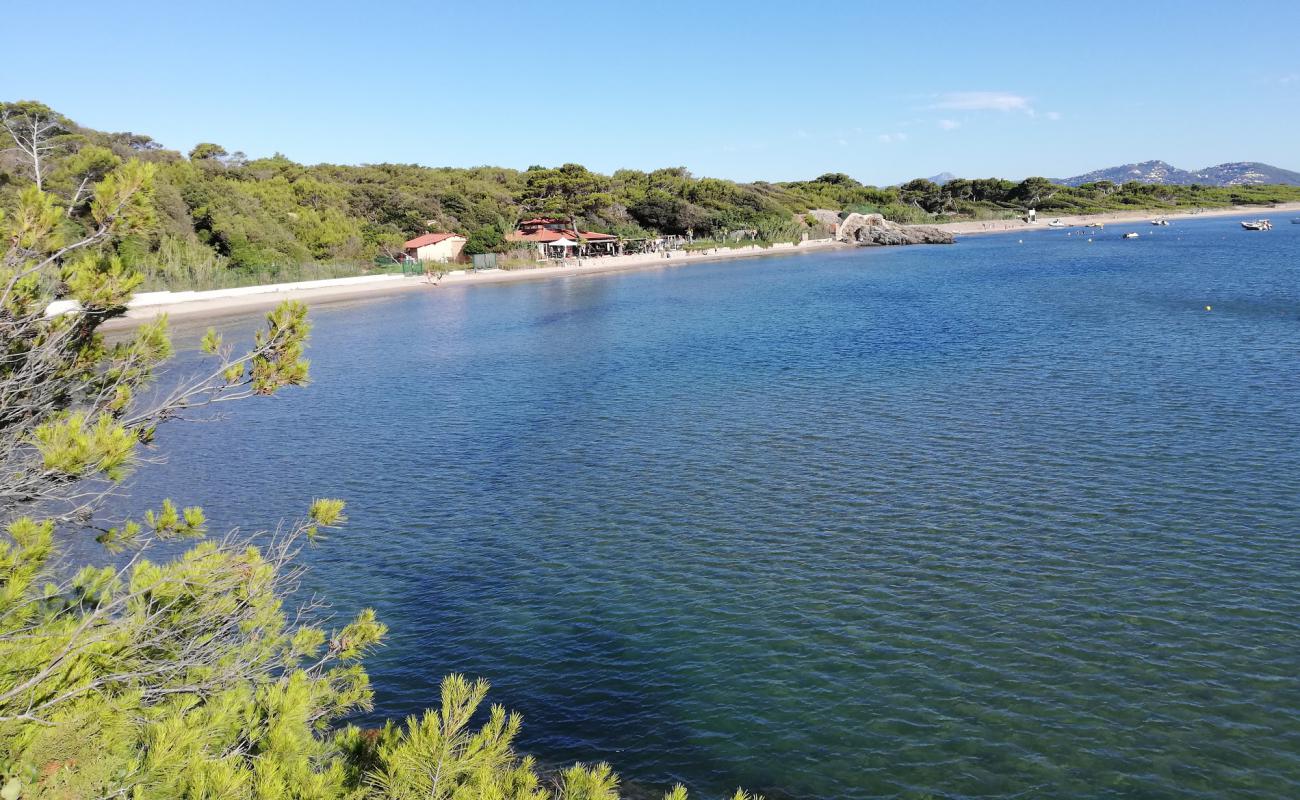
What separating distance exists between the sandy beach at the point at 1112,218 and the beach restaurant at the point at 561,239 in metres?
64.4

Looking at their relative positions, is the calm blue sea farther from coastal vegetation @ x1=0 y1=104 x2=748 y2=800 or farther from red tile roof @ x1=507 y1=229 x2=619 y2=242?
red tile roof @ x1=507 y1=229 x2=619 y2=242

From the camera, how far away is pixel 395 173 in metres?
113

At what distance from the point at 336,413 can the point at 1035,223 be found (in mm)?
159495

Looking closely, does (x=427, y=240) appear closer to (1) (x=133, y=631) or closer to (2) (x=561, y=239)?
(2) (x=561, y=239)

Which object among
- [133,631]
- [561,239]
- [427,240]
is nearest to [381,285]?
[427,240]

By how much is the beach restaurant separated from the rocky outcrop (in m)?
43.6

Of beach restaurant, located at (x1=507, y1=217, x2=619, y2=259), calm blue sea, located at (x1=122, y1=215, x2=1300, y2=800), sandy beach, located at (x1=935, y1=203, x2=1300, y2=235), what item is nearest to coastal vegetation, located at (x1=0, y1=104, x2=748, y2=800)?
calm blue sea, located at (x1=122, y1=215, x2=1300, y2=800)

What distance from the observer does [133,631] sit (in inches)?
239

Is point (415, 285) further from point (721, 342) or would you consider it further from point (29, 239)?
point (29, 239)

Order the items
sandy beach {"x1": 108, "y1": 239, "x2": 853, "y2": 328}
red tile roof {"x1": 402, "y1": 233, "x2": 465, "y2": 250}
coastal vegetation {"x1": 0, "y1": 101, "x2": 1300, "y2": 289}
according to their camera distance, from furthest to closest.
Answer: red tile roof {"x1": 402, "y1": 233, "x2": 465, "y2": 250} → coastal vegetation {"x1": 0, "y1": 101, "x2": 1300, "y2": 289} → sandy beach {"x1": 108, "y1": 239, "x2": 853, "y2": 328}

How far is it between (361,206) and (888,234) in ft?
245

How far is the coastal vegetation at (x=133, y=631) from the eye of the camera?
191 inches

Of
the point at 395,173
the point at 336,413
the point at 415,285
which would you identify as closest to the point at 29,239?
the point at 336,413

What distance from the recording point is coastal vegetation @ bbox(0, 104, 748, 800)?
4855mm
